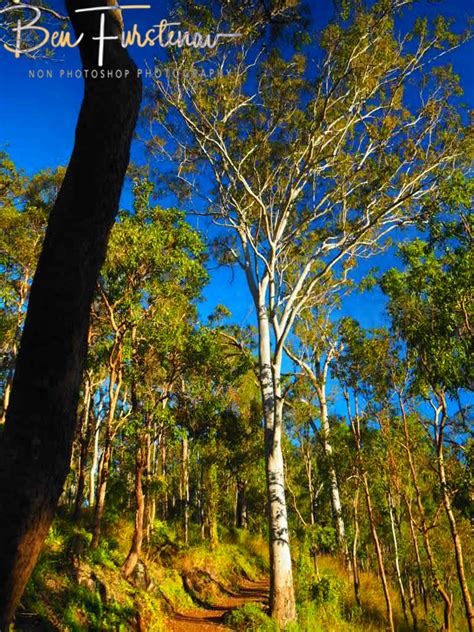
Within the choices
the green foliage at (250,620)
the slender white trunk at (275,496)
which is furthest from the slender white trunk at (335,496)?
the green foliage at (250,620)

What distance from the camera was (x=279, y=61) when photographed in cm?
1271

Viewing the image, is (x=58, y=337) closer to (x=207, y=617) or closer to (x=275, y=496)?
(x=275, y=496)

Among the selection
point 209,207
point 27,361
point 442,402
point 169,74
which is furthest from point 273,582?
point 169,74

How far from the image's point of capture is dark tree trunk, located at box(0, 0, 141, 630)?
1.53 metres

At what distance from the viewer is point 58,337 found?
1.69 m

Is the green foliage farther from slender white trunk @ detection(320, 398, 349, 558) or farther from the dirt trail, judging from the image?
slender white trunk @ detection(320, 398, 349, 558)

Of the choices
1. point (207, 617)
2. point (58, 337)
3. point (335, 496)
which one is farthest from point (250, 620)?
point (335, 496)

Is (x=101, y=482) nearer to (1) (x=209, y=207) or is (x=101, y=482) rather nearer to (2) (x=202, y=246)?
(2) (x=202, y=246)

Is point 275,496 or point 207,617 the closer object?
point 275,496

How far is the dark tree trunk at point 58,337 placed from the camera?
1527 mm

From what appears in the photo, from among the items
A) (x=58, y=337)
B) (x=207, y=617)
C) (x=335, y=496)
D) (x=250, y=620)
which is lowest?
(x=207, y=617)

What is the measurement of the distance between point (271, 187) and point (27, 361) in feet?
43.0

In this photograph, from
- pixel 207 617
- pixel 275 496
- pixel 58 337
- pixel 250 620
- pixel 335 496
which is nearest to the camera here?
pixel 58 337

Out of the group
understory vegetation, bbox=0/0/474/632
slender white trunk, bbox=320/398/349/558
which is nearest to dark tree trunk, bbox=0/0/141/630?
understory vegetation, bbox=0/0/474/632
